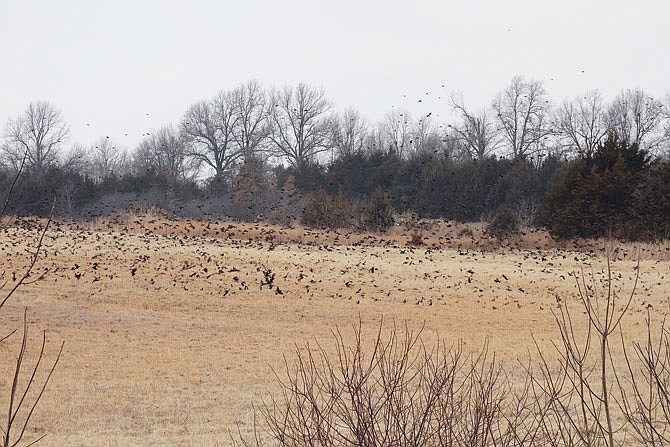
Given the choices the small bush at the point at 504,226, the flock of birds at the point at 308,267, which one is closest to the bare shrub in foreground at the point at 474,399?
the flock of birds at the point at 308,267

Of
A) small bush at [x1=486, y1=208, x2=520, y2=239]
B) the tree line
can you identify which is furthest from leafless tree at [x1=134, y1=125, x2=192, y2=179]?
small bush at [x1=486, y1=208, x2=520, y2=239]

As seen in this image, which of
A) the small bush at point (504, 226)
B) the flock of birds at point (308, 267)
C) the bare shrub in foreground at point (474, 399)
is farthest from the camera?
the small bush at point (504, 226)

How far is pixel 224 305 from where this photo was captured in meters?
18.9

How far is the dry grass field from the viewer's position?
996 cm

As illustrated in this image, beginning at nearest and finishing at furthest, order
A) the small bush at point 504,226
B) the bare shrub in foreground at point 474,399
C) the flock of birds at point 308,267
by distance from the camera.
Result: the bare shrub in foreground at point 474,399 < the flock of birds at point 308,267 < the small bush at point 504,226

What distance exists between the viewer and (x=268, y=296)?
19797 millimetres

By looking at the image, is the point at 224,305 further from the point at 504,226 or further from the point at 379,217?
the point at 379,217

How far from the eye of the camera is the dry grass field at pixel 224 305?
9.96m

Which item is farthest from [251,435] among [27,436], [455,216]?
[455,216]

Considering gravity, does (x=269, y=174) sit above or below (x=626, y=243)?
above

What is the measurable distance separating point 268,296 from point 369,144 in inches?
1705

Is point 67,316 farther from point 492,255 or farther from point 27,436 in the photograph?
point 492,255

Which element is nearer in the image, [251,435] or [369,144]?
[251,435]

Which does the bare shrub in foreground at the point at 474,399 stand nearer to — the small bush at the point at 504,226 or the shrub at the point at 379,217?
the small bush at the point at 504,226
